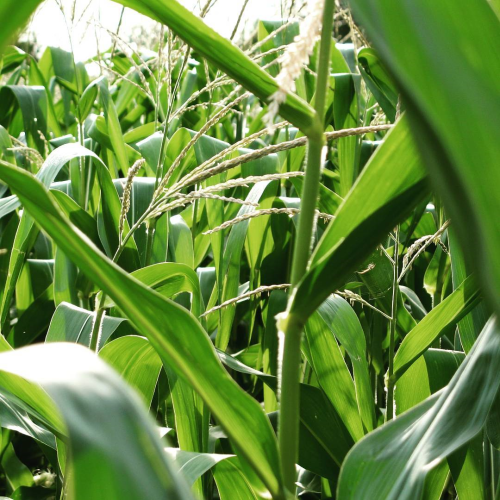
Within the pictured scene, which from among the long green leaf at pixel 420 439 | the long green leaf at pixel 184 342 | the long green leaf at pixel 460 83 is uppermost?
the long green leaf at pixel 460 83

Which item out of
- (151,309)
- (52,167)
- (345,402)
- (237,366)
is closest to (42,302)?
(52,167)

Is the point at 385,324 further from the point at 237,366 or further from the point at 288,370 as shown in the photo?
the point at 288,370

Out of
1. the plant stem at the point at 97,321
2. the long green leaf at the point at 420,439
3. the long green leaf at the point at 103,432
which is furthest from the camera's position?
Result: the plant stem at the point at 97,321

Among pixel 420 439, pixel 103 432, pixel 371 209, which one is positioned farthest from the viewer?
pixel 420 439

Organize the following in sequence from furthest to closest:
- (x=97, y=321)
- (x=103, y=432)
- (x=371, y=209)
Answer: (x=97, y=321) → (x=371, y=209) → (x=103, y=432)

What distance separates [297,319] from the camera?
404mm

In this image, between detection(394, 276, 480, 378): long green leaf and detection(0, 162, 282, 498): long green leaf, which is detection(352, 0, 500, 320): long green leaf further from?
detection(394, 276, 480, 378): long green leaf

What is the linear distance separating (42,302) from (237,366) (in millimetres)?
629

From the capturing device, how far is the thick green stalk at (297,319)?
15.2 inches

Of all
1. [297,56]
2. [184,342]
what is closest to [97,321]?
[184,342]

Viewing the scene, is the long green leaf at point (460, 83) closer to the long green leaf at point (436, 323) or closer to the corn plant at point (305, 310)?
the corn plant at point (305, 310)

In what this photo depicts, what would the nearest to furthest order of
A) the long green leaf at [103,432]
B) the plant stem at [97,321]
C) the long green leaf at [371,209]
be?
the long green leaf at [103,432] → the long green leaf at [371,209] → the plant stem at [97,321]

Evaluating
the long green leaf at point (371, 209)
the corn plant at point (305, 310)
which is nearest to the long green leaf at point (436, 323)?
the corn plant at point (305, 310)

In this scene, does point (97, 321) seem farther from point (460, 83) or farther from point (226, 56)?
point (460, 83)
